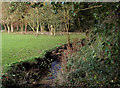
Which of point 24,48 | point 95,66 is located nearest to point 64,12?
point 95,66

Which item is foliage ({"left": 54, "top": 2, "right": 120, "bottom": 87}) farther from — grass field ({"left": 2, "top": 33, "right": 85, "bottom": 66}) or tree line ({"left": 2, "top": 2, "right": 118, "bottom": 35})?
grass field ({"left": 2, "top": 33, "right": 85, "bottom": 66})

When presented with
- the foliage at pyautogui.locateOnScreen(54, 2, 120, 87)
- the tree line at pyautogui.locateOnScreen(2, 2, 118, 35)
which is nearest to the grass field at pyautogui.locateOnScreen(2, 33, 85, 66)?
the tree line at pyautogui.locateOnScreen(2, 2, 118, 35)

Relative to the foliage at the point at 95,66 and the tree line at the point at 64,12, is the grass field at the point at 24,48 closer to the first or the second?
the tree line at the point at 64,12

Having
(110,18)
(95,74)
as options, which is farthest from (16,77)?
(110,18)

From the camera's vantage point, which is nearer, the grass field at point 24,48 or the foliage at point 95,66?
the foliage at point 95,66

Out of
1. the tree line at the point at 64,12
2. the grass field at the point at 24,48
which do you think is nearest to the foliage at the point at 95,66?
the tree line at the point at 64,12

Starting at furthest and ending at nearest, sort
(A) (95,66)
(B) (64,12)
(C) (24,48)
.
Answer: (C) (24,48) → (B) (64,12) → (A) (95,66)

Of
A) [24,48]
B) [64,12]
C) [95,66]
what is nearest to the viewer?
[95,66]

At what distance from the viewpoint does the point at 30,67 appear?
15.9ft

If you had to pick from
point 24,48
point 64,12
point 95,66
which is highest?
point 64,12

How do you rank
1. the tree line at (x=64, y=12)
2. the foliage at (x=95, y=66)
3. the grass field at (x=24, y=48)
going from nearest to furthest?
the tree line at (x=64, y=12) < the foliage at (x=95, y=66) < the grass field at (x=24, y=48)

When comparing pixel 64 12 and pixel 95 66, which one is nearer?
pixel 95 66

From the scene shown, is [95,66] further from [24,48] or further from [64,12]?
[24,48]

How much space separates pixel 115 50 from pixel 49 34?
1011cm
